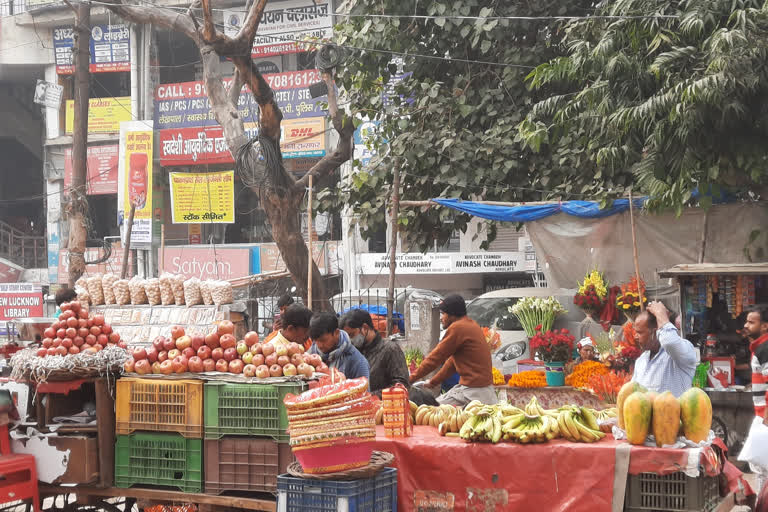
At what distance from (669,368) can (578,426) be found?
1.31 metres

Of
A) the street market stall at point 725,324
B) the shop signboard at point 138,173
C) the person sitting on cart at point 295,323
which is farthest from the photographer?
the shop signboard at point 138,173

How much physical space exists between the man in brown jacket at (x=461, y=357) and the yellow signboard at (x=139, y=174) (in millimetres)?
18266

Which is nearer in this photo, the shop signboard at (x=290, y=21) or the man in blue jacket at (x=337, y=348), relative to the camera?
the man in blue jacket at (x=337, y=348)

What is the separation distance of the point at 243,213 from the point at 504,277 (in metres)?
7.63

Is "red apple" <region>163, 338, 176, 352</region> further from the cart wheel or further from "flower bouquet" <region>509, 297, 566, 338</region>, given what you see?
"flower bouquet" <region>509, 297, 566, 338</region>

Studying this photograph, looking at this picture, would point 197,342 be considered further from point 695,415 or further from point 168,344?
point 695,415

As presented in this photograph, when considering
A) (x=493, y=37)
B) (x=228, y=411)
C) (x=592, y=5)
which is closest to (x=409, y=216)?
(x=493, y=37)

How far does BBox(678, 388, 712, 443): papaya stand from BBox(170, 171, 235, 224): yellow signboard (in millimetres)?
19310

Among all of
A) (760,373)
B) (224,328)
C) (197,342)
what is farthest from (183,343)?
(760,373)

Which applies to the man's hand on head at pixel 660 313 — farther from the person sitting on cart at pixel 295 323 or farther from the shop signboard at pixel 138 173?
the shop signboard at pixel 138 173

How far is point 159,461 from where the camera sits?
19.4 ft

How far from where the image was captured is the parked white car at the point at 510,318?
13.5 m

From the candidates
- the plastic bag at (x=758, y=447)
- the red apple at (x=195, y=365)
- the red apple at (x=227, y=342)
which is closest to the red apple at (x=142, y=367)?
the red apple at (x=195, y=365)

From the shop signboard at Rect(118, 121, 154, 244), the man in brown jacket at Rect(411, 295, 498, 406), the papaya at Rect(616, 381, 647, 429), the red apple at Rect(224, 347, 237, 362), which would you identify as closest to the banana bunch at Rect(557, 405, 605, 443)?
the papaya at Rect(616, 381, 647, 429)
